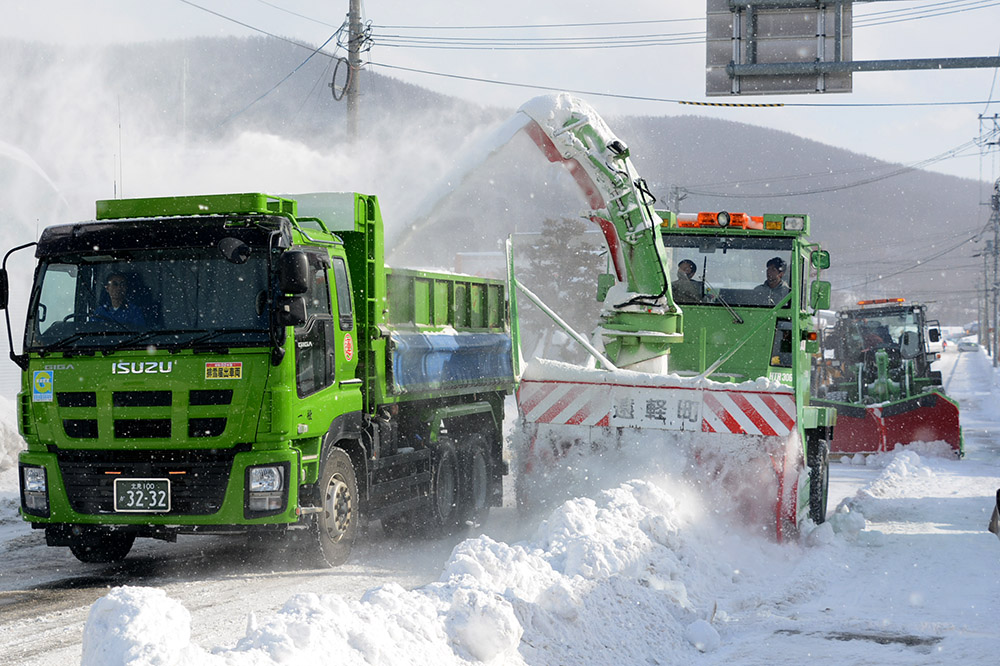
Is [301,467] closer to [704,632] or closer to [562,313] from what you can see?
[704,632]

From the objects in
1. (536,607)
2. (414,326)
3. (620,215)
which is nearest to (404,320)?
(414,326)

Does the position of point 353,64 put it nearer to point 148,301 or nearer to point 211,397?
point 148,301

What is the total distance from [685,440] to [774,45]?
6976 mm

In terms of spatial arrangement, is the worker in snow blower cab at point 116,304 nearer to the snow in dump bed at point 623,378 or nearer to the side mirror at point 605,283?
the snow in dump bed at point 623,378

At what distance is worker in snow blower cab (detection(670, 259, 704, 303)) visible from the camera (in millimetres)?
11328

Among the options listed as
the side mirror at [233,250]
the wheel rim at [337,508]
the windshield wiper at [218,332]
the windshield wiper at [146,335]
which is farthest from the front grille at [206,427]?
the side mirror at [233,250]

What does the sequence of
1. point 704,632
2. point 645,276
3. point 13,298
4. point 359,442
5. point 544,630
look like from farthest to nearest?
point 13,298, point 645,276, point 359,442, point 704,632, point 544,630

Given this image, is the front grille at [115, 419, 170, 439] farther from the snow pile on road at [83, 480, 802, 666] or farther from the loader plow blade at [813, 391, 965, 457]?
the loader plow blade at [813, 391, 965, 457]

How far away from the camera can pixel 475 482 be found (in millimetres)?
11617

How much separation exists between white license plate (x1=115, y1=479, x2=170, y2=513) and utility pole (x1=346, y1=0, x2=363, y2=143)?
12034 millimetres

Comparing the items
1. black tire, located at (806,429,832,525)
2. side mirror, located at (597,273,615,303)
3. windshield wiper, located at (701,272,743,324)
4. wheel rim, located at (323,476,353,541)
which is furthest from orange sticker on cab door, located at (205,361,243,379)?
black tire, located at (806,429,832,525)

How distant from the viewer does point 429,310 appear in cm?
1059

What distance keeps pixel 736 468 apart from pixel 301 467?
12.1 ft

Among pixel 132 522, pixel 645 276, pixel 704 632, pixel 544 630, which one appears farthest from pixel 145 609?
pixel 645 276
